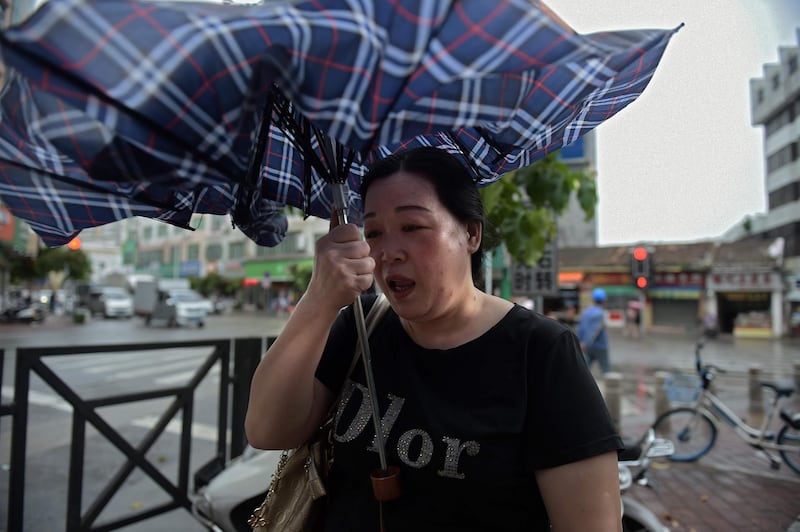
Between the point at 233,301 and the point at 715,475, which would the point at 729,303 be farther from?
the point at 233,301

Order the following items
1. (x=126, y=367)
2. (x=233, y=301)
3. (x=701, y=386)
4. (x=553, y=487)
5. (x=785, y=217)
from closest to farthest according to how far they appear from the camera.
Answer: (x=553, y=487)
(x=701, y=386)
(x=126, y=367)
(x=785, y=217)
(x=233, y=301)

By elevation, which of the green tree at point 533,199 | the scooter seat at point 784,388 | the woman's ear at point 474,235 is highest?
the green tree at point 533,199

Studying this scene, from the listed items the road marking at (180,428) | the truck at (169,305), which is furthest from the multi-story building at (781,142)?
the truck at (169,305)

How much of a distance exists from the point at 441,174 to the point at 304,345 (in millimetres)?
549

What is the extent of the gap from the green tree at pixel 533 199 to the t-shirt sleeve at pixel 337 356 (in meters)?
2.28

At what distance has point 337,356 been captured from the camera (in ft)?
4.61

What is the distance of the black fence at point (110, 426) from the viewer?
104 inches

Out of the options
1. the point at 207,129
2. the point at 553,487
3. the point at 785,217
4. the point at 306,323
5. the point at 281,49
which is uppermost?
the point at 785,217

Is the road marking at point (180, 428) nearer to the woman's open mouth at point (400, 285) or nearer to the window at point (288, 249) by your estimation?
the woman's open mouth at point (400, 285)

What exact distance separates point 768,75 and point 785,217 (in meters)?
10.3

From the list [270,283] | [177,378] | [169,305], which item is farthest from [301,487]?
[270,283]

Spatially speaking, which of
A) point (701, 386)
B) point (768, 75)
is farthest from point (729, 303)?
point (701, 386)

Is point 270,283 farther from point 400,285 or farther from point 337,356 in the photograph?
point 400,285

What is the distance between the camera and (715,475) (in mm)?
5078
